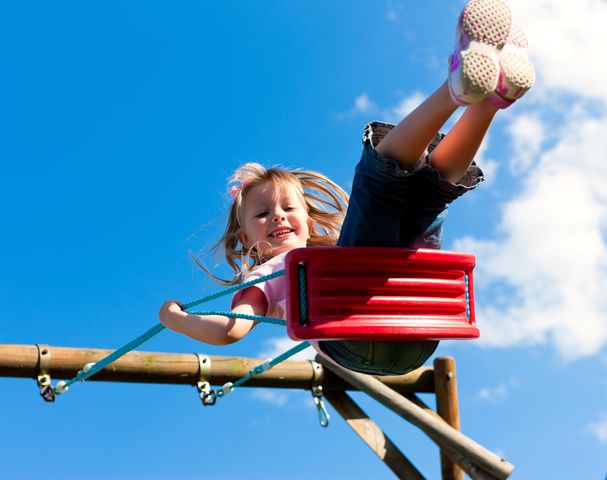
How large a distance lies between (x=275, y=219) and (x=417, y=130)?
1091 mm

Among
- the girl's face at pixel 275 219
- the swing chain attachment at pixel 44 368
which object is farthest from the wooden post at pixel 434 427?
the girl's face at pixel 275 219

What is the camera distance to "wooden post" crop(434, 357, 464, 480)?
495cm

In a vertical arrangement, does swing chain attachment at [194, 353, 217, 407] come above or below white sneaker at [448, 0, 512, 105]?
above

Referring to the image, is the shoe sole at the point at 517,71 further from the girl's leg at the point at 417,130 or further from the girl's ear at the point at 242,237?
the girl's ear at the point at 242,237

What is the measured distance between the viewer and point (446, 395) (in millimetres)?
5078

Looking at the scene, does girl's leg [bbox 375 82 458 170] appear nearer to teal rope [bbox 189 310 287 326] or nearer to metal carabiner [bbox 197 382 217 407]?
teal rope [bbox 189 310 287 326]

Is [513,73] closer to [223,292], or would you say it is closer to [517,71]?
[517,71]

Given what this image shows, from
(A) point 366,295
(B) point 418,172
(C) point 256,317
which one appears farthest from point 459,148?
(C) point 256,317

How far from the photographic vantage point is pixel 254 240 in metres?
3.26

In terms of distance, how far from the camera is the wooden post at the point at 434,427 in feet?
14.9

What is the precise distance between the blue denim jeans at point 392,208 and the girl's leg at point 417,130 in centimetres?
2

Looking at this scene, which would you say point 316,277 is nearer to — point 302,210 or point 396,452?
point 302,210

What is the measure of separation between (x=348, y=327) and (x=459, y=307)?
37 cm

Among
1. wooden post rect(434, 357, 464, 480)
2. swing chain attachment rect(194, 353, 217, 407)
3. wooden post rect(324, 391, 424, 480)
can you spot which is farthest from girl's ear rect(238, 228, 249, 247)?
wooden post rect(434, 357, 464, 480)
